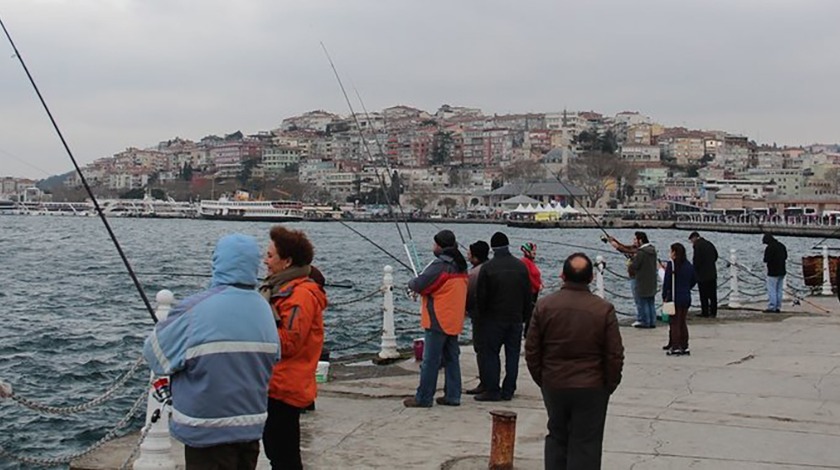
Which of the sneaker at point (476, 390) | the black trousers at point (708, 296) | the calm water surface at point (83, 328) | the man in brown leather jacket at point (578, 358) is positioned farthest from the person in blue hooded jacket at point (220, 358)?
the black trousers at point (708, 296)

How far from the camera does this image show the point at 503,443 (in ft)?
21.3

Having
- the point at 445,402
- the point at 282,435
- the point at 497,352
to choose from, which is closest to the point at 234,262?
the point at 282,435

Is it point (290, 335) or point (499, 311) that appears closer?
point (290, 335)

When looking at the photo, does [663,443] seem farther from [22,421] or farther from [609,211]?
[609,211]

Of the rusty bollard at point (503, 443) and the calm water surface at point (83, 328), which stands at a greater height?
the rusty bollard at point (503, 443)

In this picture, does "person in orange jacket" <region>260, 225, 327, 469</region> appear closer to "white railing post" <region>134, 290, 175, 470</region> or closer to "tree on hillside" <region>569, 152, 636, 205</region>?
"white railing post" <region>134, 290, 175, 470</region>

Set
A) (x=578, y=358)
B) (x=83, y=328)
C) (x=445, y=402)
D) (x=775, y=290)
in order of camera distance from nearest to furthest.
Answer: (x=578, y=358) → (x=445, y=402) → (x=775, y=290) → (x=83, y=328)

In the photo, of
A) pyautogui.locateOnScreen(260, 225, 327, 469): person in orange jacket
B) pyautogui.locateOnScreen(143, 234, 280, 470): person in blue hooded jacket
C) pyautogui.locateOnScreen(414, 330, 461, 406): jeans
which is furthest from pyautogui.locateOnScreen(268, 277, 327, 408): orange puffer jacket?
pyautogui.locateOnScreen(414, 330, 461, 406): jeans

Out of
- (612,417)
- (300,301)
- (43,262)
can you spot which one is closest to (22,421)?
(612,417)

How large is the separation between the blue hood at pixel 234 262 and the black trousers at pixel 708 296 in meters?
12.2

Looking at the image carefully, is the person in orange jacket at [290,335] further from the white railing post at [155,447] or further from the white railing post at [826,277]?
the white railing post at [826,277]

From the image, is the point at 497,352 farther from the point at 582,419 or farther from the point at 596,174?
the point at 596,174

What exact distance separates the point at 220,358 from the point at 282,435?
1213 millimetres

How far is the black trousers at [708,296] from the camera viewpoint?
51.4 feet
